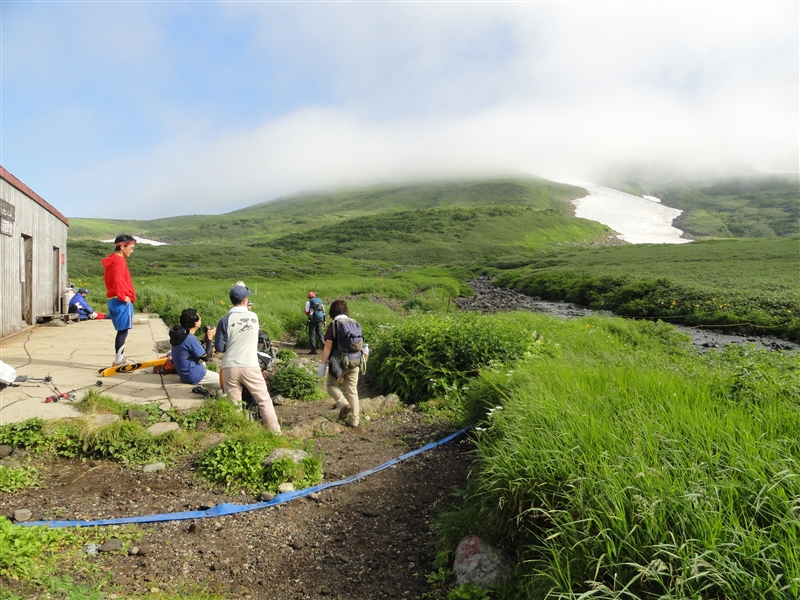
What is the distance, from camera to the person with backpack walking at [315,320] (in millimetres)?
15219

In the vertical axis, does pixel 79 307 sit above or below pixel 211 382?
above

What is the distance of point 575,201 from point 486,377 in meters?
192

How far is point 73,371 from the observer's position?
9039 mm

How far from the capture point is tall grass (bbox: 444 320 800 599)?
114 inches

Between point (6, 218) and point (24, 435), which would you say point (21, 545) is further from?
point (6, 218)

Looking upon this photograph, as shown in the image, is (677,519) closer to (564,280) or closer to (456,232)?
(564,280)

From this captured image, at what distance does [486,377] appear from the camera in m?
7.37

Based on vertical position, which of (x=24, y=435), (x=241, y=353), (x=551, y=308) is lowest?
(x=24, y=435)

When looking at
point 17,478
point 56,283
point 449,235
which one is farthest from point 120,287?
point 449,235

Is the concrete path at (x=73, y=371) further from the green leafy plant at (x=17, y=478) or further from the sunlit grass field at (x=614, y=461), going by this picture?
the sunlit grass field at (x=614, y=461)

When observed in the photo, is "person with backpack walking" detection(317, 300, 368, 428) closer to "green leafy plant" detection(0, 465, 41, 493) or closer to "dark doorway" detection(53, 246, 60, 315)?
"green leafy plant" detection(0, 465, 41, 493)

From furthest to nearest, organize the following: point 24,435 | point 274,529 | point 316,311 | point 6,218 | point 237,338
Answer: point 316,311 < point 6,218 < point 237,338 < point 24,435 < point 274,529

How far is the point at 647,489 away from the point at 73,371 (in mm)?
9354

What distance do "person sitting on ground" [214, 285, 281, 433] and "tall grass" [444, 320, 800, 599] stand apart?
130 inches
